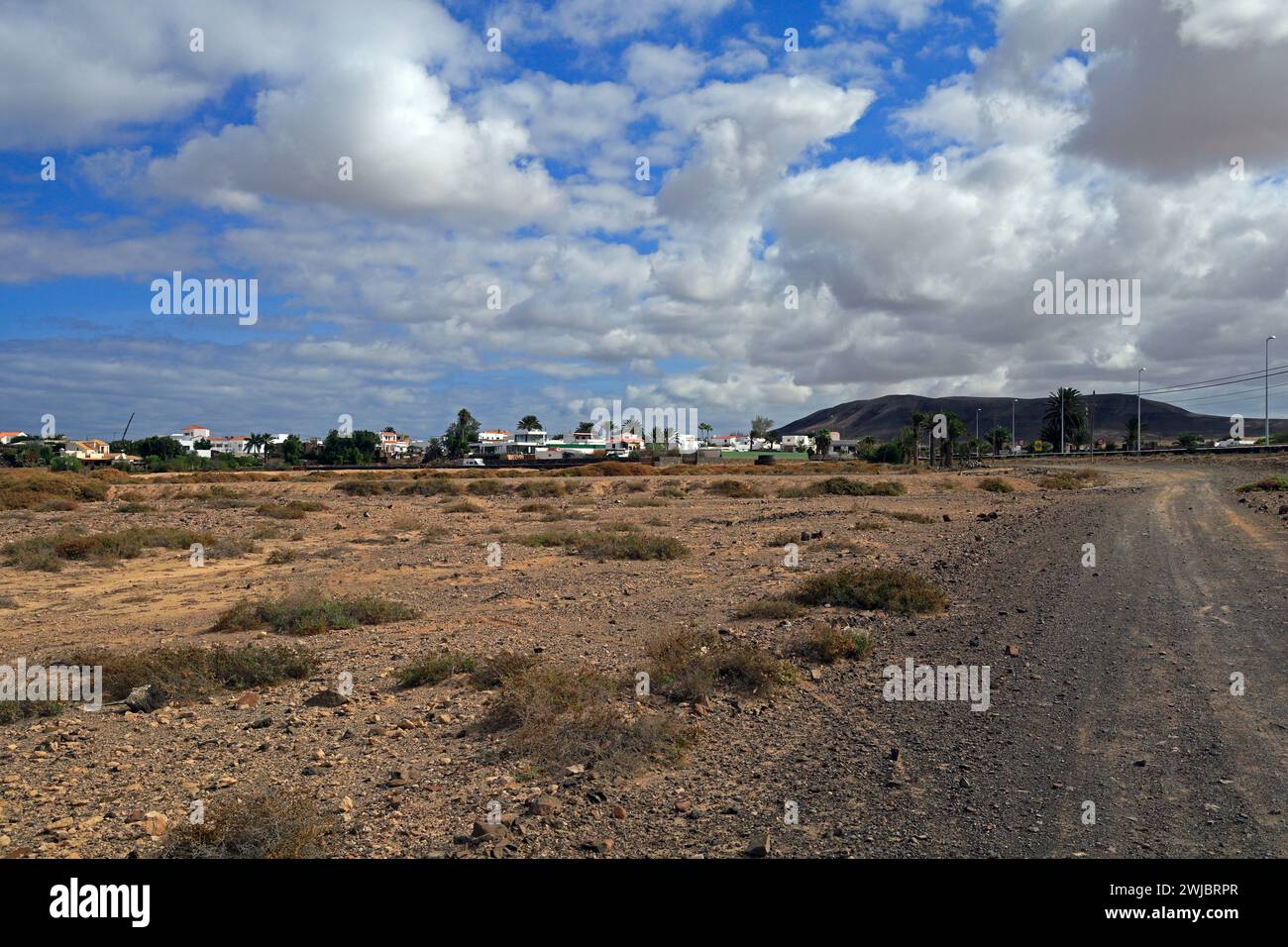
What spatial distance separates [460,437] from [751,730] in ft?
418

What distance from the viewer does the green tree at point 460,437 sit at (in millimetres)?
130375

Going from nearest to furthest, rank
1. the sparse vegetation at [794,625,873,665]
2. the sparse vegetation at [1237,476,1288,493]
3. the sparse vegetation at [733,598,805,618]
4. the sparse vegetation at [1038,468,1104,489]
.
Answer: the sparse vegetation at [794,625,873,665]
the sparse vegetation at [733,598,805,618]
the sparse vegetation at [1237,476,1288,493]
the sparse vegetation at [1038,468,1104,489]

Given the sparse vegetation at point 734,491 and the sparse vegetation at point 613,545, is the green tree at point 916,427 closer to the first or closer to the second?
the sparse vegetation at point 734,491

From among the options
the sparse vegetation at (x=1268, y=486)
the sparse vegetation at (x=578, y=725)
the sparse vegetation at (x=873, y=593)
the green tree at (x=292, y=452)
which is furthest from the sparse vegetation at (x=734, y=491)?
the green tree at (x=292, y=452)

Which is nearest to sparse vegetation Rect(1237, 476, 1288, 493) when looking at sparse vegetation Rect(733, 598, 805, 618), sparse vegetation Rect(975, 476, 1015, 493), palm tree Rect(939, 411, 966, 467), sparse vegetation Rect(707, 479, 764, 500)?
sparse vegetation Rect(975, 476, 1015, 493)

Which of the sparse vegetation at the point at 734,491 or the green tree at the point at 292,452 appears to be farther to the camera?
the green tree at the point at 292,452

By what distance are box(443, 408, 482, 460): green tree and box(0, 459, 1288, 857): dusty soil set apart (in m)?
113

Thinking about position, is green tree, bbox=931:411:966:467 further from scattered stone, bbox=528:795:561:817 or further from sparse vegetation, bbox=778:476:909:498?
scattered stone, bbox=528:795:561:817

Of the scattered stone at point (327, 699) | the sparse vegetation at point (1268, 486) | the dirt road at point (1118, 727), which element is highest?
the sparse vegetation at point (1268, 486)

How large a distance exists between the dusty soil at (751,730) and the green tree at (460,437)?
113072mm

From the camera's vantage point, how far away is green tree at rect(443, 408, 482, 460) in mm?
130375

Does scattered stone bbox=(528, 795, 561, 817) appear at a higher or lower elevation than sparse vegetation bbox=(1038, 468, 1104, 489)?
lower
